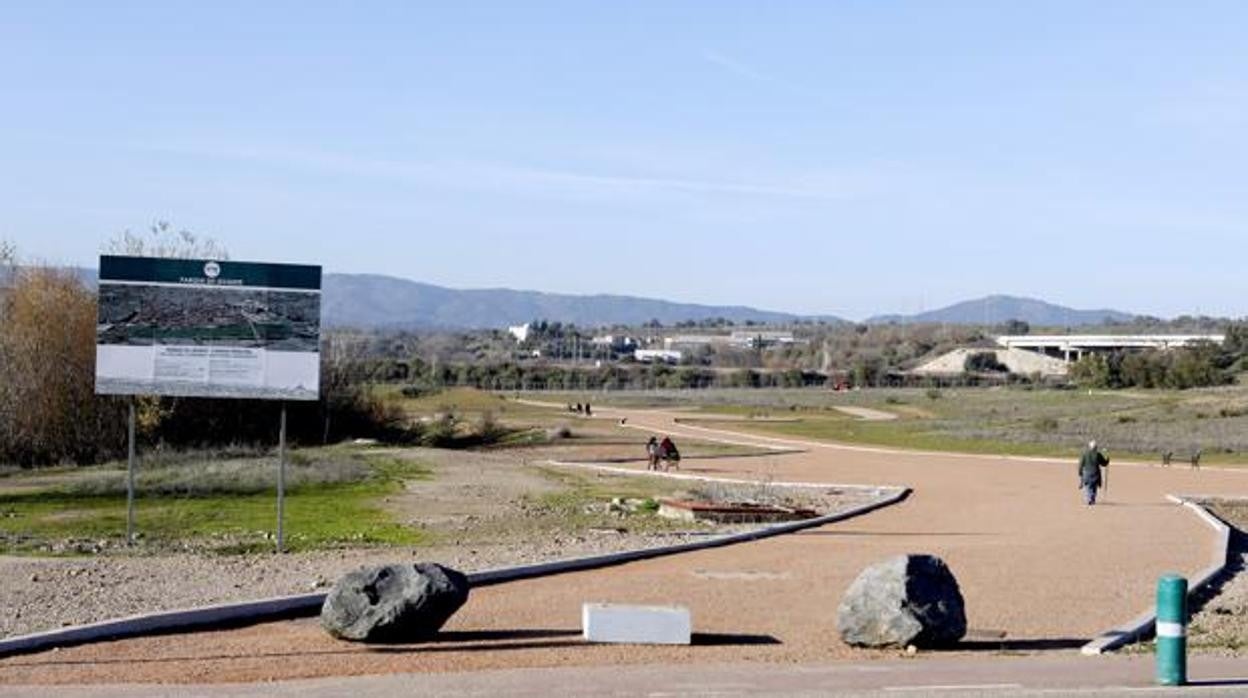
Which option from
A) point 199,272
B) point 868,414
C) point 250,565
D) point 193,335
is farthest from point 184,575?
point 868,414

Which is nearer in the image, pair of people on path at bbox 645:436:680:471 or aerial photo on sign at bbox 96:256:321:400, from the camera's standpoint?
aerial photo on sign at bbox 96:256:321:400

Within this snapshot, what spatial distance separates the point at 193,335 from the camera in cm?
2361

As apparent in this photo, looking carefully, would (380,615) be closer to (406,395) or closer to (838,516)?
(838,516)

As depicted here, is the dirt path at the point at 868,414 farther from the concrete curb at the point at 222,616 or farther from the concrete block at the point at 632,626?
the concrete block at the point at 632,626

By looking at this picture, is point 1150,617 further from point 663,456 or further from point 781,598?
point 663,456

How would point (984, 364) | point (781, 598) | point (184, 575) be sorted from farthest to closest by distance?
point (984, 364) → point (184, 575) → point (781, 598)

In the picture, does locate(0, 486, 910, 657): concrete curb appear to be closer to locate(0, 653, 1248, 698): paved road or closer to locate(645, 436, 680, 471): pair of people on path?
locate(0, 653, 1248, 698): paved road

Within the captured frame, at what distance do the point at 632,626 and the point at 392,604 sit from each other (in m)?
2.10

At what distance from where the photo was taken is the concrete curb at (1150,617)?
51.6ft

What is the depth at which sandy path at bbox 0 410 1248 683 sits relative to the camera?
1462 cm

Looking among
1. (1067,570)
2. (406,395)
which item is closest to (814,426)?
(406,395)

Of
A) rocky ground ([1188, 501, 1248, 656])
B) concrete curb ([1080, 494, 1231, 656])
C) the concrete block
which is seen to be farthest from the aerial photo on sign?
rocky ground ([1188, 501, 1248, 656])

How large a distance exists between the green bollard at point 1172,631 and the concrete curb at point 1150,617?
196 centimetres

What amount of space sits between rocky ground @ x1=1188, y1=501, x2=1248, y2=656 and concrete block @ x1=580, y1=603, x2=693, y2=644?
184 inches
